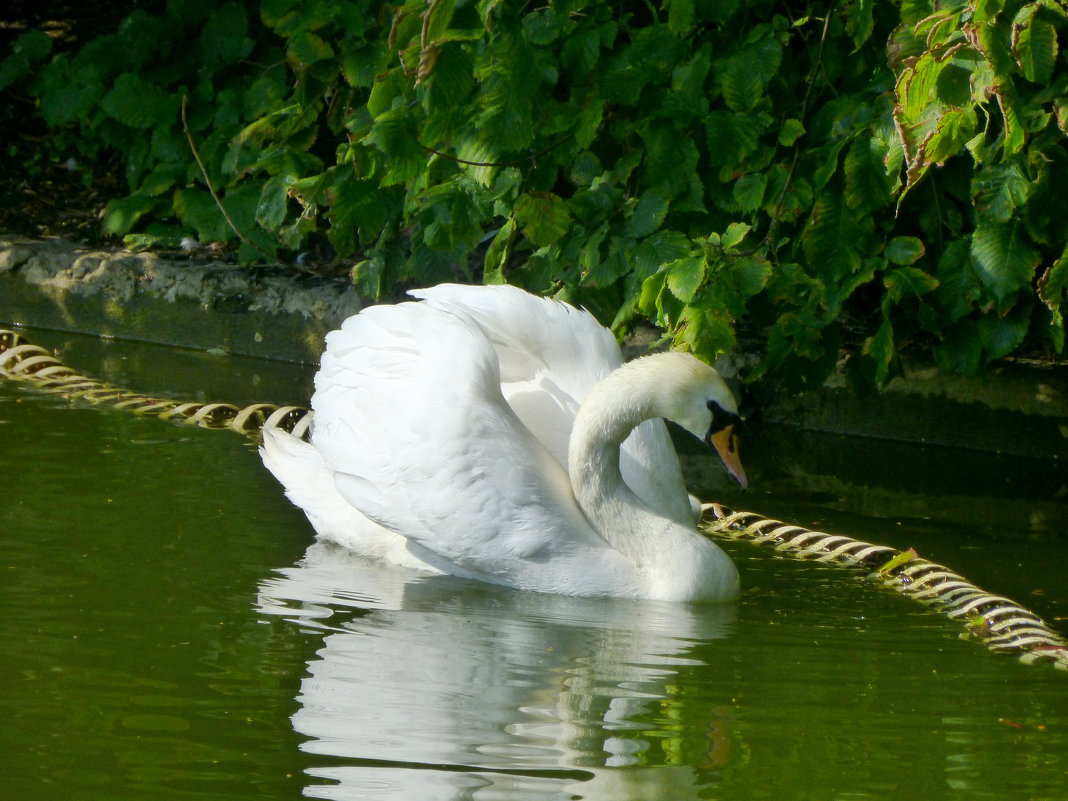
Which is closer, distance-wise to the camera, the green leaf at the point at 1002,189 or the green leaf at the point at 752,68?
the green leaf at the point at 1002,189

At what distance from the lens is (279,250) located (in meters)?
8.87

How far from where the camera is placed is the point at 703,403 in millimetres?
4586

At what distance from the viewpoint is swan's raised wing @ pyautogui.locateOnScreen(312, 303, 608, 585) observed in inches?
180

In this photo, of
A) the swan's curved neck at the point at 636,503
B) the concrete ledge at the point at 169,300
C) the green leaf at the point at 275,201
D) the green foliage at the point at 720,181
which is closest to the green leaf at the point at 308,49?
the green foliage at the point at 720,181

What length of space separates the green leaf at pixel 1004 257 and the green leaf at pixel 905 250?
8.1 inches

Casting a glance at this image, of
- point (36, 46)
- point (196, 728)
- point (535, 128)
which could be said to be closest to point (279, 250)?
point (36, 46)

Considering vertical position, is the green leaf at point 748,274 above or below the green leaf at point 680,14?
Answer: below

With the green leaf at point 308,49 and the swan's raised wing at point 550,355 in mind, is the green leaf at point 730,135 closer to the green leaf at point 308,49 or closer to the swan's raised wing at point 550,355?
the swan's raised wing at point 550,355

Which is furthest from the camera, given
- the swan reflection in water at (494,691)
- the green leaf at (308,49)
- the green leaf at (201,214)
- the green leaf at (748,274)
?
the green leaf at (201,214)

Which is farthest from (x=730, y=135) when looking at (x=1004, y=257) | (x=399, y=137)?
(x=399, y=137)

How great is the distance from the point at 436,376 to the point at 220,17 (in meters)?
4.99

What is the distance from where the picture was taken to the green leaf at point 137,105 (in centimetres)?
899

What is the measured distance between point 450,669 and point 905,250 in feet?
9.46

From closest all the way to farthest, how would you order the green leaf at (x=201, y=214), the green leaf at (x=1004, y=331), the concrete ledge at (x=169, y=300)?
the green leaf at (x=1004, y=331) < the concrete ledge at (x=169, y=300) < the green leaf at (x=201, y=214)
